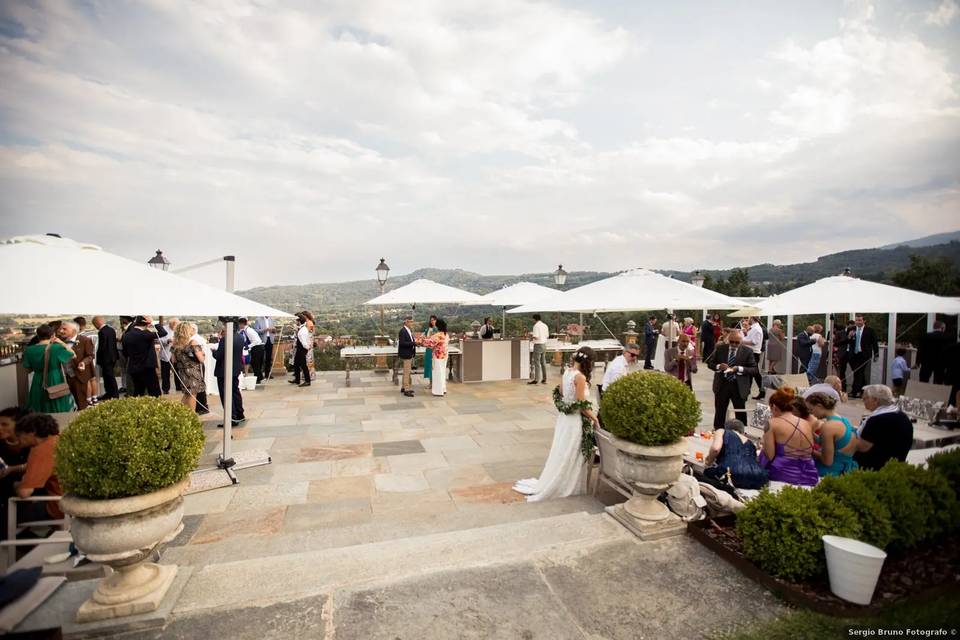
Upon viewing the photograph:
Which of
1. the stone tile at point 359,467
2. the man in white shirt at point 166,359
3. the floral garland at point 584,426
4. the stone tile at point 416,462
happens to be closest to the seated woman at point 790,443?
the floral garland at point 584,426

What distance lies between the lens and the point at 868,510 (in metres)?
2.97

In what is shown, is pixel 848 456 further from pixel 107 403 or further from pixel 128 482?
pixel 107 403

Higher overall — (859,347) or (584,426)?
(859,347)

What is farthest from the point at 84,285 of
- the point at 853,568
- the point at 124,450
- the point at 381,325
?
the point at 381,325

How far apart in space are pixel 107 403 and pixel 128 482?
62 centimetres

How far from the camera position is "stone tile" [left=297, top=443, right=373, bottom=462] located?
6.29 meters

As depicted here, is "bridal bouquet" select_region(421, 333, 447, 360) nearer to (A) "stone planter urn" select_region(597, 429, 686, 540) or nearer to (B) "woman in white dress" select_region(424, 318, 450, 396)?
(B) "woman in white dress" select_region(424, 318, 450, 396)

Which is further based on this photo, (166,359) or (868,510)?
(166,359)

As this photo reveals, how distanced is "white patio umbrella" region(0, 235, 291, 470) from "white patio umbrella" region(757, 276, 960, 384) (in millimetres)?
8412

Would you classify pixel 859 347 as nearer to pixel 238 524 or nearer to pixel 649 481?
pixel 649 481

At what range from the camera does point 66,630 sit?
7.86 feet

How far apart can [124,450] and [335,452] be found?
4.22m

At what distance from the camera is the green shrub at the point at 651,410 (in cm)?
344

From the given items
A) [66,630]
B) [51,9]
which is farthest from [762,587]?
[51,9]
